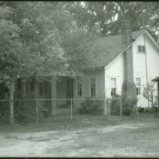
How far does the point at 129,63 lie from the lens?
86.9 feet

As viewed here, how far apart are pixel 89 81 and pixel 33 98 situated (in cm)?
825

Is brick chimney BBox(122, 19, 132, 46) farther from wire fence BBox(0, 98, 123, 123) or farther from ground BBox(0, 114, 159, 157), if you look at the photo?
ground BBox(0, 114, 159, 157)

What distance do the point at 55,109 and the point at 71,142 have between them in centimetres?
1242

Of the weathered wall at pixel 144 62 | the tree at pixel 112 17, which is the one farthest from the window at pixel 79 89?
the tree at pixel 112 17

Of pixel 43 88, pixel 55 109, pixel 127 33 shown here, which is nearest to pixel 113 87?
pixel 127 33

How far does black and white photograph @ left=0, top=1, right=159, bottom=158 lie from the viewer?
11633 millimetres

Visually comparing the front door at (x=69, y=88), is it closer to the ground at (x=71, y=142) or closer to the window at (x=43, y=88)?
the window at (x=43, y=88)

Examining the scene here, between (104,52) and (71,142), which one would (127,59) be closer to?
(104,52)

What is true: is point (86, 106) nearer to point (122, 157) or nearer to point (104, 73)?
point (104, 73)

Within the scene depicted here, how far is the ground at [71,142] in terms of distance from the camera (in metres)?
9.71

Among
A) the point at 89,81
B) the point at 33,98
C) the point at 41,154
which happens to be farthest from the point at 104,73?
the point at 41,154

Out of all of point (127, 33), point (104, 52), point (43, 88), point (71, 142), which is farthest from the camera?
point (43, 88)

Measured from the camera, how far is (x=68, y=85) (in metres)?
28.3

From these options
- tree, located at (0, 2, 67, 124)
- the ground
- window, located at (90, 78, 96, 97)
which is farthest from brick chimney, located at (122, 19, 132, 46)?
the ground
